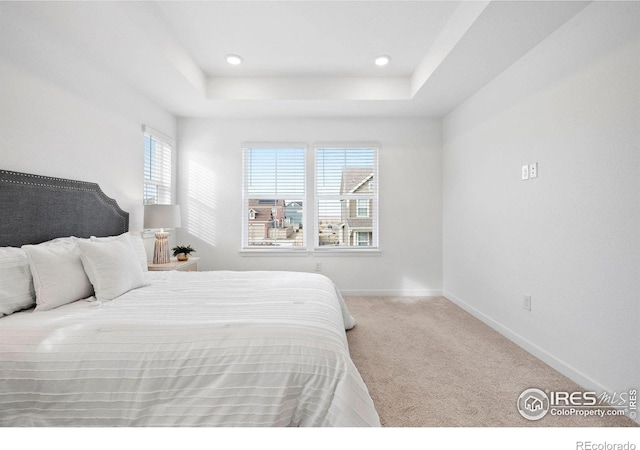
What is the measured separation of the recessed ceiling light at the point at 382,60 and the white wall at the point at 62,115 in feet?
8.59

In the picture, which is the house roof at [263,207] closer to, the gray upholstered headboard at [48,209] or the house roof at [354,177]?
the house roof at [354,177]

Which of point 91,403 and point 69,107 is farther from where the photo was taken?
point 69,107

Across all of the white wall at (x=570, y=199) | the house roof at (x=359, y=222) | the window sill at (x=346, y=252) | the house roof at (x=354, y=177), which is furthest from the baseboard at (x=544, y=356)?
the house roof at (x=354, y=177)

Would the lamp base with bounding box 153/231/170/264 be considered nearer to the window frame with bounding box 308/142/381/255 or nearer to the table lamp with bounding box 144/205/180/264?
the table lamp with bounding box 144/205/180/264

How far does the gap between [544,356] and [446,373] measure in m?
0.85

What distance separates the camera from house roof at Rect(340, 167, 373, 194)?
4.35 m

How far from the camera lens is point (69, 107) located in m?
2.42

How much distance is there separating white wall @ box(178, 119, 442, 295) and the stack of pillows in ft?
6.90

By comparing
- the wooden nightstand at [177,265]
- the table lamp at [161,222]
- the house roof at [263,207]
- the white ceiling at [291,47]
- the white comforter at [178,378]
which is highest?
the white ceiling at [291,47]

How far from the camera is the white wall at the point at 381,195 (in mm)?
4285

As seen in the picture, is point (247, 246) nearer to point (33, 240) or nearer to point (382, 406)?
point (33, 240)

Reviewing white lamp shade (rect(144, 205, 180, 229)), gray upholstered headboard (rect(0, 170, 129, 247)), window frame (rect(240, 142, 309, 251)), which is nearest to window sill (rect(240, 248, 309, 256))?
window frame (rect(240, 142, 309, 251))
